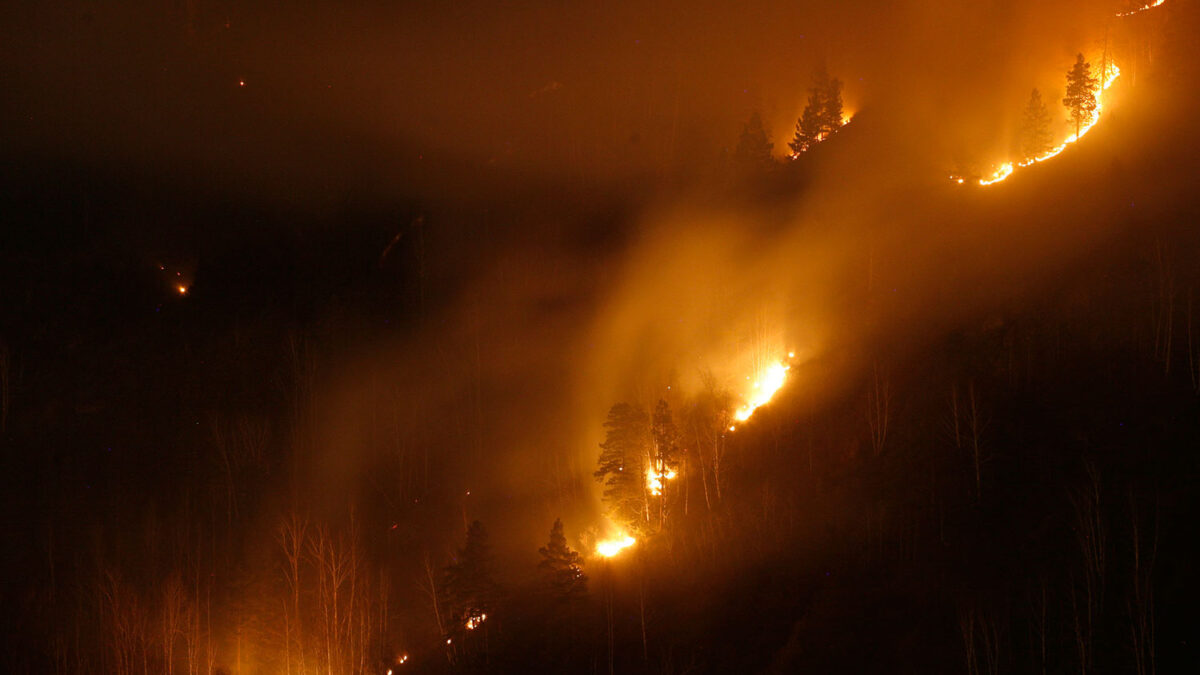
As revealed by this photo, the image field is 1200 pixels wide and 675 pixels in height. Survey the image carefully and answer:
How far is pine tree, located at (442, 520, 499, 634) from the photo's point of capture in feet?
167

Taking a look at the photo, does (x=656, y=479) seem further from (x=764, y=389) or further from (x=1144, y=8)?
(x=1144, y=8)

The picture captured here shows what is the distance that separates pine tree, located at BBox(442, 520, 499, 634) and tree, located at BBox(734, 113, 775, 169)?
194 feet

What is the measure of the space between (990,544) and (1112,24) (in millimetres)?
68226

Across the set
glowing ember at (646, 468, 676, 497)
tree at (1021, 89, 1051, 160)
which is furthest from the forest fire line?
tree at (1021, 89, 1051, 160)

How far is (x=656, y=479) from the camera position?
2429 inches

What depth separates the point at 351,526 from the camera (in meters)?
71.2

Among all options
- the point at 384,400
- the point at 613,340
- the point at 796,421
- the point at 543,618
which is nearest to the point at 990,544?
the point at 796,421

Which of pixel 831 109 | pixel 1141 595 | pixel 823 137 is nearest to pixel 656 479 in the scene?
pixel 1141 595

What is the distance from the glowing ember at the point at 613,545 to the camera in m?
58.3

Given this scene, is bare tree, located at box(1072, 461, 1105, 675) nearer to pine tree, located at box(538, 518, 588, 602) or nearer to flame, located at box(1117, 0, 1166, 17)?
pine tree, located at box(538, 518, 588, 602)

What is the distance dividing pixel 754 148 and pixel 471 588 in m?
63.6

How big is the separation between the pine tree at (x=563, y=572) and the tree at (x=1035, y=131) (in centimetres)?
5342

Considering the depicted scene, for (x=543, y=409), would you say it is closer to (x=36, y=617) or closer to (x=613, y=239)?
(x=613, y=239)

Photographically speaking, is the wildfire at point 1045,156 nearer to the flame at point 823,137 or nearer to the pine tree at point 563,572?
the flame at point 823,137
